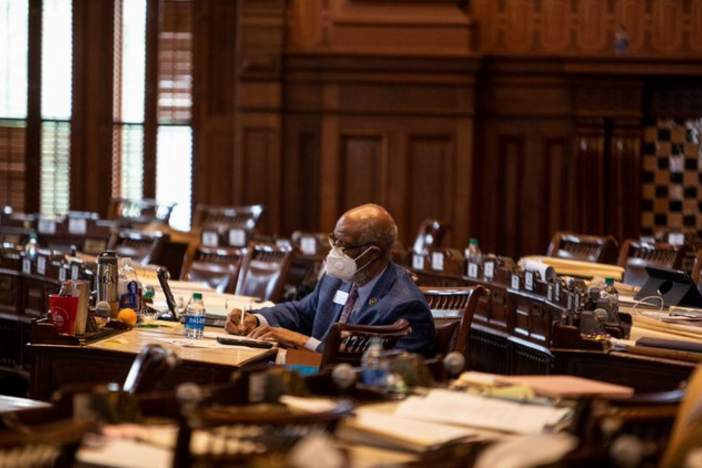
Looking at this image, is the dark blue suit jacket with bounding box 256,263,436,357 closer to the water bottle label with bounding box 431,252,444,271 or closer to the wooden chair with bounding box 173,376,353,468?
the wooden chair with bounding box 173,376,353,468

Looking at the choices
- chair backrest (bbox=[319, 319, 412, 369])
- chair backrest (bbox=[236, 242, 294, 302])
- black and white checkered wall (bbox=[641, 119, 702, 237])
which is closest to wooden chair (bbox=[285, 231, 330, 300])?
chair backrest (bbox=[236, 242, 294, 302])

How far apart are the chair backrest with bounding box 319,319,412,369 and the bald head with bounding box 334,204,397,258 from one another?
723mm

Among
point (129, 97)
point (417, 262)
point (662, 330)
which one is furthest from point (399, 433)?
point (129, 97)

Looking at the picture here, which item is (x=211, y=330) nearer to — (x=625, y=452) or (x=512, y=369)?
(x=512, y=369)

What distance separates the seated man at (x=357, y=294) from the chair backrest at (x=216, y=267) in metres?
1.48

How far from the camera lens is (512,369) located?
20.9ft

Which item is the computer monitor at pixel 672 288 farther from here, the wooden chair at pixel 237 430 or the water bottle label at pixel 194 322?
the wooden chair at pixel 237 430

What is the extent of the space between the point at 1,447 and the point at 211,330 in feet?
9.75

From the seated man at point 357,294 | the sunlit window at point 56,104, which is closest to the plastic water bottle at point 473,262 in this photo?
the seated man at point 357,294

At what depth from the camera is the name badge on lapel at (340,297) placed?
5.15m

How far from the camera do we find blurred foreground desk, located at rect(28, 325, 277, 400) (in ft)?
14.6

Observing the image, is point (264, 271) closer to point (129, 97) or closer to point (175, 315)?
point (175, 315)

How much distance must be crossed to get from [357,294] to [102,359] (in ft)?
3.63

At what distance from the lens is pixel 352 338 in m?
4.36
